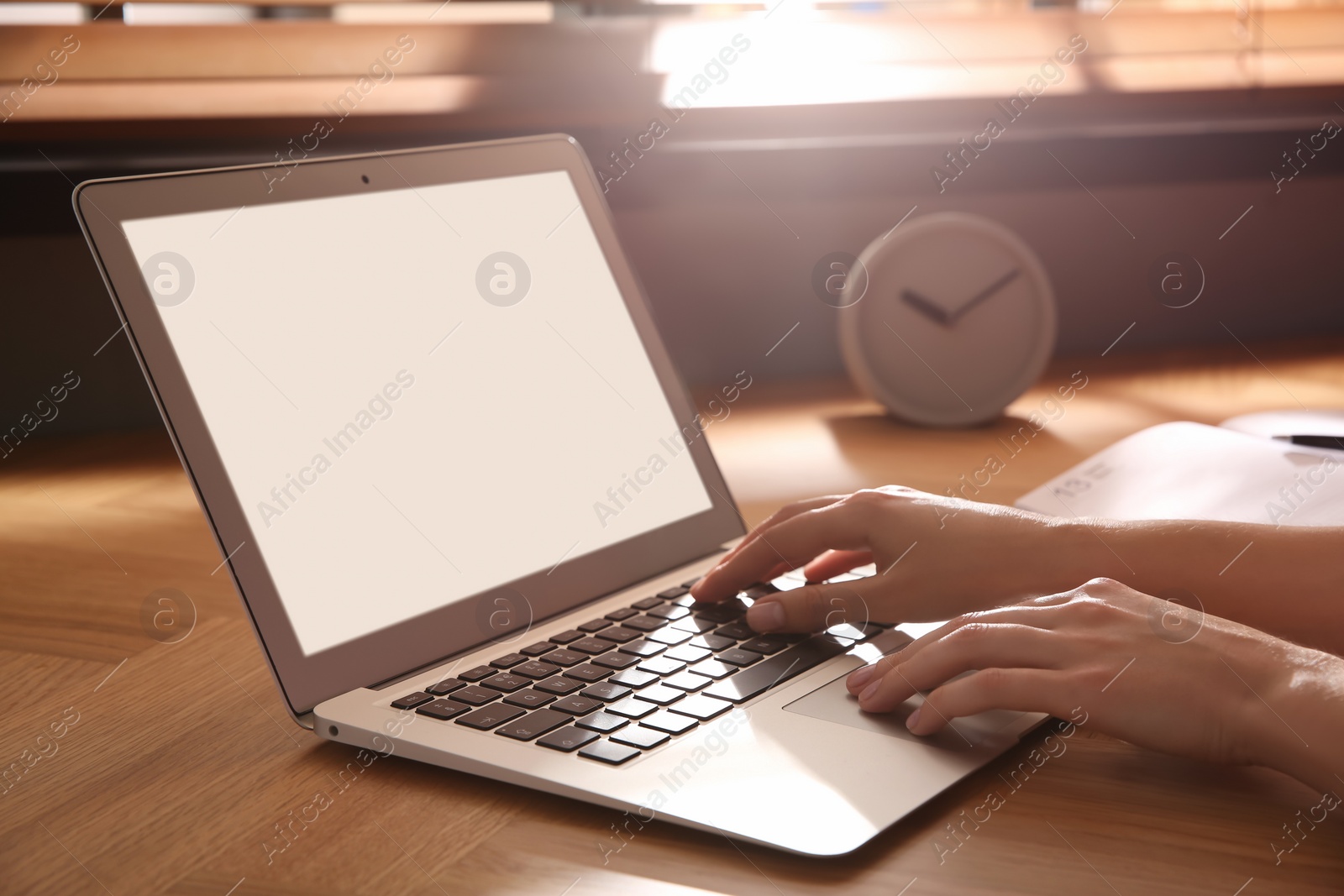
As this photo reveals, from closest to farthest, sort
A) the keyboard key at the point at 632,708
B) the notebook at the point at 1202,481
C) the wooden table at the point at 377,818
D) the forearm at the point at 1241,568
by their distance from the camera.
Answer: the wooden table at the point at 377,818 → the keyboard key at the point at 632,708 → the forearm at the point at 1241,568 → the notebook at the point at 1202,481

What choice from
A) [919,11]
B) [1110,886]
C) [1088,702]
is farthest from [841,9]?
[1110,886]

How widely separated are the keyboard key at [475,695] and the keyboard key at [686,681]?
83mm

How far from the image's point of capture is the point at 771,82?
1.47 m

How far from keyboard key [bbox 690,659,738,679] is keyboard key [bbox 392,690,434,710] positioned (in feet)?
0.43

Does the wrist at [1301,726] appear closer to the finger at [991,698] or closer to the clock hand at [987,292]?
the finger at [991,698]

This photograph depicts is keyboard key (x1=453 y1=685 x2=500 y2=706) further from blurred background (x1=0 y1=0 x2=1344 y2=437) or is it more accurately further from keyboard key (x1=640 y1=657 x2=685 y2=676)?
blurred background (x1=0 y1=0 x2=1344 y2=437)

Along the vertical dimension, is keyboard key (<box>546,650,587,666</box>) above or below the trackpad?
above

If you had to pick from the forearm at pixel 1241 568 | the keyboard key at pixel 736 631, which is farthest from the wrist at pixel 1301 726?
the keyboard key at pixel 736 631

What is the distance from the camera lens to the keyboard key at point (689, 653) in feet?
1.96

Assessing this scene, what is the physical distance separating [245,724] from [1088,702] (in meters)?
0.41

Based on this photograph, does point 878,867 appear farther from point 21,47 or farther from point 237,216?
point 21,47

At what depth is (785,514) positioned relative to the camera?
696 millimetres

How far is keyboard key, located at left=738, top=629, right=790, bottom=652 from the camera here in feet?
2.01

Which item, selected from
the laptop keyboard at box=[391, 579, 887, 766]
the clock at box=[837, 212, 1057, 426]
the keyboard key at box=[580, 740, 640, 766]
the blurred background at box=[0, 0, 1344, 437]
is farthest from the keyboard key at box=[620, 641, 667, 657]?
the blurred background at box=[0, 0, 1344, 437]
